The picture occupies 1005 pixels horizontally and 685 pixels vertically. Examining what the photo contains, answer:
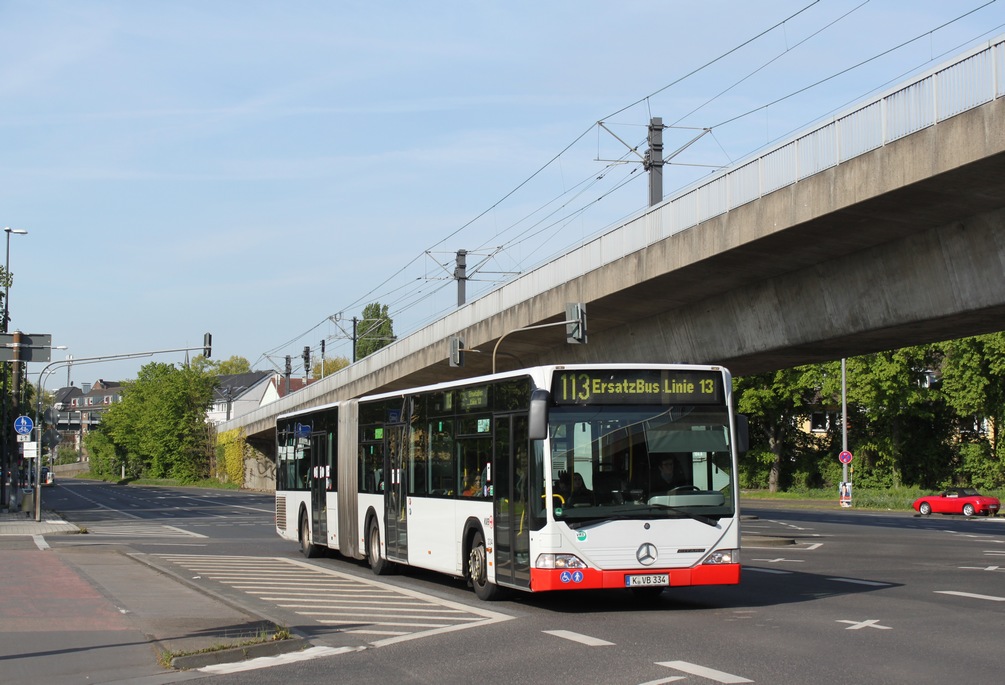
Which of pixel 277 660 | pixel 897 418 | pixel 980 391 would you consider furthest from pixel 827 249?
pixel 897 418

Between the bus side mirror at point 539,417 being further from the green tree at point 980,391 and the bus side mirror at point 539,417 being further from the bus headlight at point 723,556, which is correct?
the green tree at point 980,391

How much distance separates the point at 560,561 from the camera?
13.4 metres

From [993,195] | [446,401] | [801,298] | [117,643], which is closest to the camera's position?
[117,643]

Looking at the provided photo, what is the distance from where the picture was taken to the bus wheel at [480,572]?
49.3 ft

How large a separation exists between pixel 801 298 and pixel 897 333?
2122mm

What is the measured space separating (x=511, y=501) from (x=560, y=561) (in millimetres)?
1215

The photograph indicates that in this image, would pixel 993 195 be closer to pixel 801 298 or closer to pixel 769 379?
pixel 801 298

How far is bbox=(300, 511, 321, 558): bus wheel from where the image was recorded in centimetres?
2378

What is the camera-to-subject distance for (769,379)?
73.6m

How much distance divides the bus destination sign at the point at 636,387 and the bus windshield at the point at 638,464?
0.31 ft

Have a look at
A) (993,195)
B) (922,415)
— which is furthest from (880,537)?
(922,415)

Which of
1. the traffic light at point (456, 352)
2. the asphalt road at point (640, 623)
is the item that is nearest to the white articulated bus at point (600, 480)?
the asphalt road at point (640, 623)

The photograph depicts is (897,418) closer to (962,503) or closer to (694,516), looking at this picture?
(962,503)

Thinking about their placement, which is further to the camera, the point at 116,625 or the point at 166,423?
the point at 166,423
